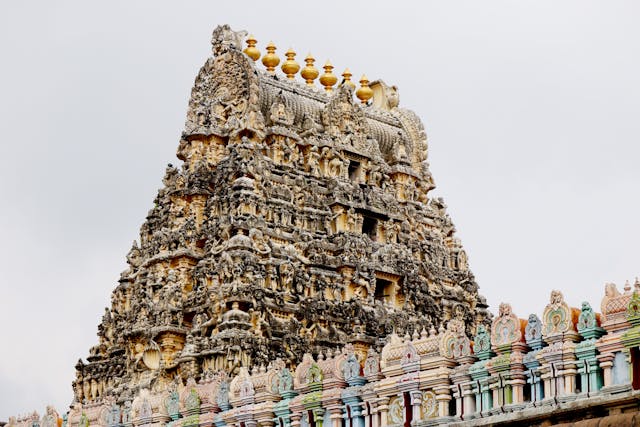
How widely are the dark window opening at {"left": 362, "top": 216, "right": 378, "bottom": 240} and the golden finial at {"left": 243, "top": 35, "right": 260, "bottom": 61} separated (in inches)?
329

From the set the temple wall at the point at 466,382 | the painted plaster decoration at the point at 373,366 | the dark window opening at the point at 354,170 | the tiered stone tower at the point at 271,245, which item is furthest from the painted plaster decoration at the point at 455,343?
the dark window opening at the point at 354,170

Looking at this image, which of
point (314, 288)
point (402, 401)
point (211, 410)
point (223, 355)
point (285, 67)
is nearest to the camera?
point (402, 401)

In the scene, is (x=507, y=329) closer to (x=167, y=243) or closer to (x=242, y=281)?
(x=242, y=281)

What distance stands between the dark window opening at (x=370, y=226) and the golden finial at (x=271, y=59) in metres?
7.58

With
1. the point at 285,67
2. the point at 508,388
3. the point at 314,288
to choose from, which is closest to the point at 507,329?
the point at 508,388

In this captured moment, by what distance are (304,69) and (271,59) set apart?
209cm

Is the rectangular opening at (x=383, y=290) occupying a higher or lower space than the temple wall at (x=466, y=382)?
higher

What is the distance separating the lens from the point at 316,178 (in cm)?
6141

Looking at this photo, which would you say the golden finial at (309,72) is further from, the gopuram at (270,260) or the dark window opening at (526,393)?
the dark window opening at (526,393)

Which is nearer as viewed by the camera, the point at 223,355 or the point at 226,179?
the point at 223,355

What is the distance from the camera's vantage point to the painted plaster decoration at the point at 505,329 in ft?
117

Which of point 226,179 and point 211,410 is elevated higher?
point 226,179

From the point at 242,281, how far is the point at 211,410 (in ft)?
37.9

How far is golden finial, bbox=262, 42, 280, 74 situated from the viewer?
64.3 metres
